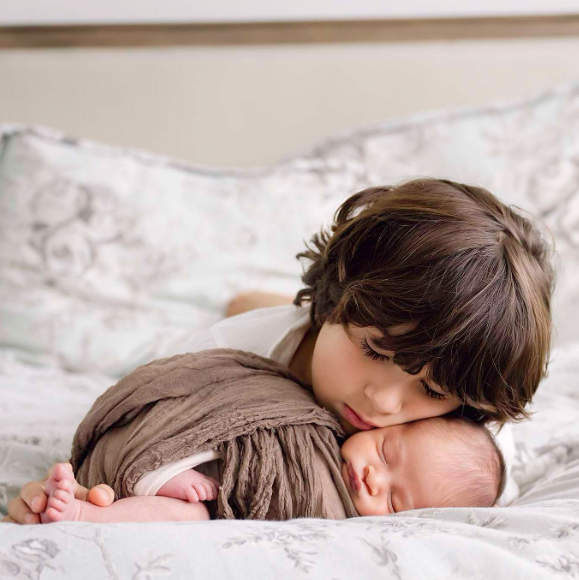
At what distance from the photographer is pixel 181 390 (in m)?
0.81

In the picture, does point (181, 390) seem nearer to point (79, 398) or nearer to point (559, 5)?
point (79, 398)

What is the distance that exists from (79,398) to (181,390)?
1.47ft

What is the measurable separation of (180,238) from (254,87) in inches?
23.9

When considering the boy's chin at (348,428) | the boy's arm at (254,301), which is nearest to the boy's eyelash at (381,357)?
the boy's chin at (348,428)

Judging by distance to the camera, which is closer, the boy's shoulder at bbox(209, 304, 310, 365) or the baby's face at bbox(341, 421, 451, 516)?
the baby's face at bbox(341, 421, 451, 516)

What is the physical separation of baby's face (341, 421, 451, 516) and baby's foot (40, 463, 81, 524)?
0.34 m

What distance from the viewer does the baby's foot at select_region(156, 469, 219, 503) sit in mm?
753

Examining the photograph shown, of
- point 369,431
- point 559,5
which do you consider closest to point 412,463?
point 369,431

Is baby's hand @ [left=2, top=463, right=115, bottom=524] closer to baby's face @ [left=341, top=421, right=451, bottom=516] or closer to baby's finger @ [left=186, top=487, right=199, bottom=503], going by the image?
baby's finger @ [left=186, top=487, right=199, bottom=503]

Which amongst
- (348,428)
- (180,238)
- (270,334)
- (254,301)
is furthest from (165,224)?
(348,428)

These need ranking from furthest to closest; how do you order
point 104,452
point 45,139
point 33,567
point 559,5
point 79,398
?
1. point 559,5
2. point 45,139
3. point 79,398
4. point 104,452
5. point 33,567

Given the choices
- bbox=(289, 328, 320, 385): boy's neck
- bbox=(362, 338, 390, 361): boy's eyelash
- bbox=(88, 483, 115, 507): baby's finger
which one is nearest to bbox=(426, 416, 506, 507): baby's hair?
bbox=(362, 338, 390, 361): boy's eyelash

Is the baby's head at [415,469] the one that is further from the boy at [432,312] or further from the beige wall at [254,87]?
the beige wall at [254,87]

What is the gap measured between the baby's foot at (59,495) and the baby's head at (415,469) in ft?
1.13
